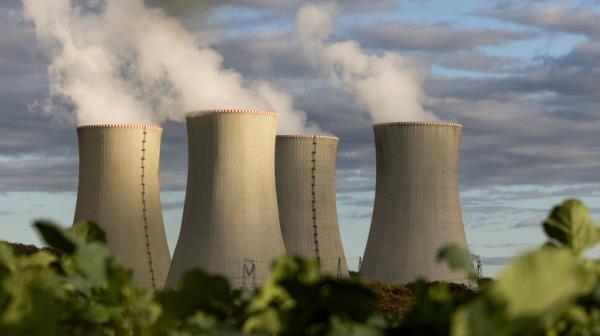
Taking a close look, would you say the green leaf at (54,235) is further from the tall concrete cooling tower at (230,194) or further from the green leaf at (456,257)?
the tall concrete cooling tower at (230,194)

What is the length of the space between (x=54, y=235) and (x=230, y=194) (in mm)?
23702

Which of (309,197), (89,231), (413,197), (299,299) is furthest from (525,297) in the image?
(309,197)

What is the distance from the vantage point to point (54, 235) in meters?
1.32

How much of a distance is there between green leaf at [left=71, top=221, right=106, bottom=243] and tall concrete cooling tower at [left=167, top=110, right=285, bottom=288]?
75.0 ft

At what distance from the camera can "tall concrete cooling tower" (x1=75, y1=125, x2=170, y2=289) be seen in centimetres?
2722

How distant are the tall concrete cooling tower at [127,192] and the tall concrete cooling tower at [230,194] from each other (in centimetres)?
265

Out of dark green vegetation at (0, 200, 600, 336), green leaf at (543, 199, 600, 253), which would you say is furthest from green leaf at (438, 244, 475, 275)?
green leaf at (543, 199, 600, 253)

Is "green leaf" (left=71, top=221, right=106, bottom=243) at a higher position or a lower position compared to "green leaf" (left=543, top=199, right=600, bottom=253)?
lower

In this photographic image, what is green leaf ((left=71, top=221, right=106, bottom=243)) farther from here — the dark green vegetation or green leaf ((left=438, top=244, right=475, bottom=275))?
green leaf ((left=438, top=244, right=475, bottom=275))

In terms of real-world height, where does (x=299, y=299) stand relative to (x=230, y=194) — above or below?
below

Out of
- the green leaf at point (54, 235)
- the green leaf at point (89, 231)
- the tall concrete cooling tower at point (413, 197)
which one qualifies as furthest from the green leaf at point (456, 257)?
the tall concrete cooling tower at point (413, 197)

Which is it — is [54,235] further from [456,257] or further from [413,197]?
[413,197]

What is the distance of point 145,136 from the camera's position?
94.0 ft

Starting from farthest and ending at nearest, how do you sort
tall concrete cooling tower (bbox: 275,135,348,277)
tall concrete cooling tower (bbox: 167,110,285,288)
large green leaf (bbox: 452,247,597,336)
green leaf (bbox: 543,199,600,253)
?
tall concrete cooling tower (bbox: 275,135,348,277) < tall concrete cooling tower (bbox: 167,110,285,288) < green leaf (bbox: 543,199,600,253) < large green leaf (bbox: 452,247,597,336)
